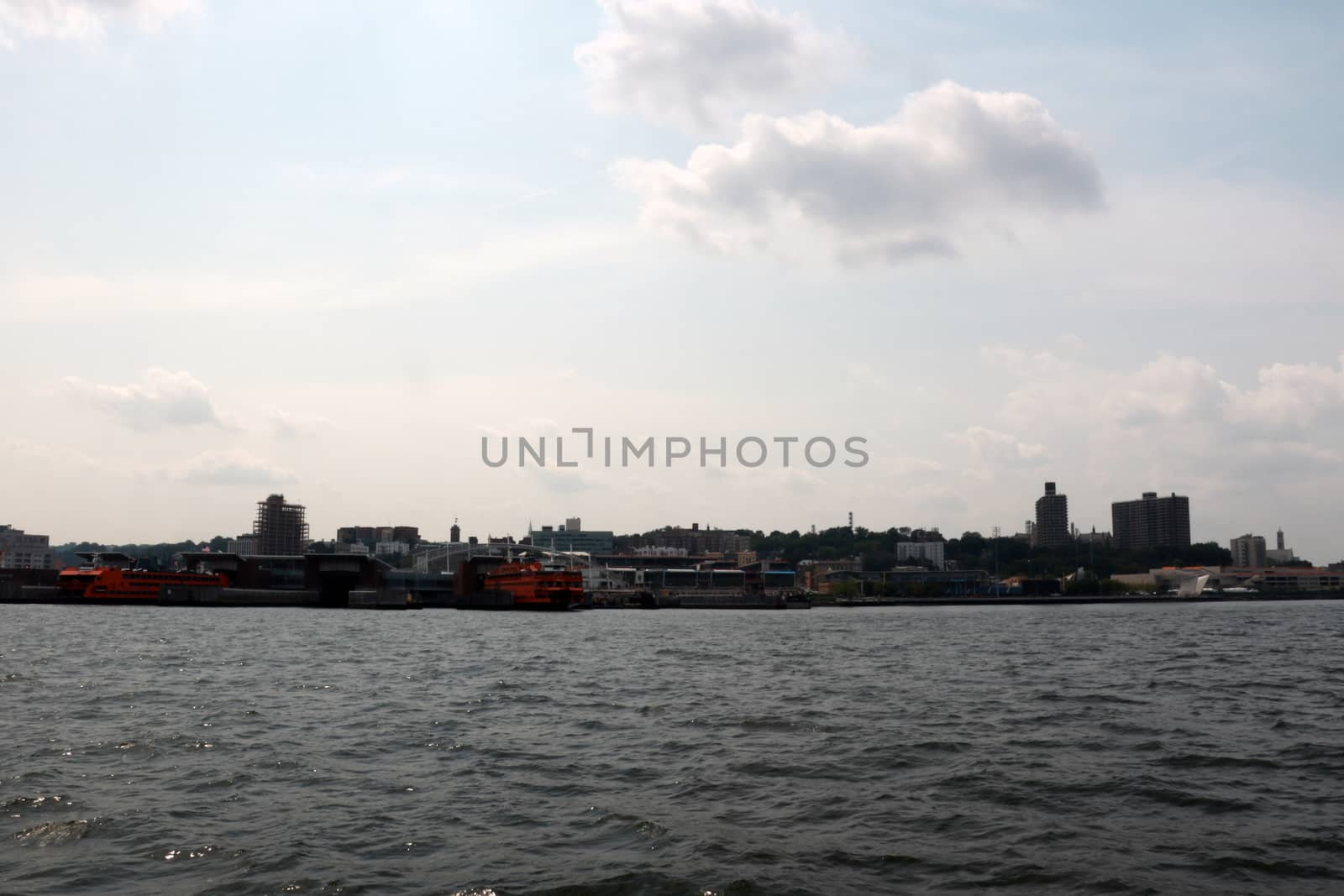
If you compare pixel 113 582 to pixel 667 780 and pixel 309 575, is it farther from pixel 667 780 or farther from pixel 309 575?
pixel 667 780

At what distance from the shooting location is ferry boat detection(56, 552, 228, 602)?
140 meters

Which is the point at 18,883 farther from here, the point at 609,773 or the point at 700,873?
the point at 609,773

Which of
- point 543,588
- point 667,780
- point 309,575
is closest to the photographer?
point 667,780

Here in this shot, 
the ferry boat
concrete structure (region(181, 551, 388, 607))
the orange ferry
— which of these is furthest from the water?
concrete structure (region(181, 551, 388, 607))

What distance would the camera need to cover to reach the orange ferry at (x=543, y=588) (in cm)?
14125

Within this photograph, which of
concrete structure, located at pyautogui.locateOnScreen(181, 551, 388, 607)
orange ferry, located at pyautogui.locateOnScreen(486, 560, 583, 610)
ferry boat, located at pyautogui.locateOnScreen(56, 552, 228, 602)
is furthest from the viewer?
concrete structure, located at pyautogui.locateOnScreen(181, 551, 388, 607)

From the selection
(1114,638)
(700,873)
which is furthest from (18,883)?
(1114,638)

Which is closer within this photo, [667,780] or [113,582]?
[667,780]

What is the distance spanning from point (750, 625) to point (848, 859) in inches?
3611

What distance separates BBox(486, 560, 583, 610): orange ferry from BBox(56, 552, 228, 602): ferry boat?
48.9 m

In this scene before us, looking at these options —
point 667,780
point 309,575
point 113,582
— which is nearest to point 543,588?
point 309,575

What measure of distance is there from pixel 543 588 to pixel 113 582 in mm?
58575

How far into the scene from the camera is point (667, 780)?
70.3 feet

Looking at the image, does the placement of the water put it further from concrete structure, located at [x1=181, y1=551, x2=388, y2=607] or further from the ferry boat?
concrete structure, located at [x1=181, y1=551, x2=388, y2=607]
